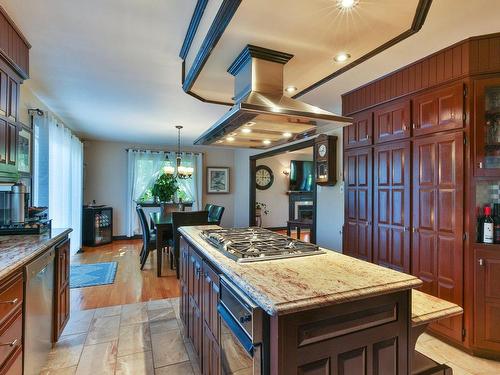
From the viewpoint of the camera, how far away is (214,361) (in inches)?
61.4

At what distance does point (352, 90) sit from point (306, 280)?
2.76 metres

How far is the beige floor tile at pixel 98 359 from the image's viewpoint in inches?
80.7

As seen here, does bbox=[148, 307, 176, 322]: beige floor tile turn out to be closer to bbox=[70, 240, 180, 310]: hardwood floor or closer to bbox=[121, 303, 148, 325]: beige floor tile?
bbox=[121, 303, 148, 325]: beige floor tile

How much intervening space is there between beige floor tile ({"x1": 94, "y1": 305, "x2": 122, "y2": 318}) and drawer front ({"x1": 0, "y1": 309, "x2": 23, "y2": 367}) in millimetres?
1425

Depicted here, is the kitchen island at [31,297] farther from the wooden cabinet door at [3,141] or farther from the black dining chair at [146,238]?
the black dining chair at [146,238]

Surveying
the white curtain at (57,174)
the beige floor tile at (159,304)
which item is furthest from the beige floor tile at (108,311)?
the white curtain at (57,174)

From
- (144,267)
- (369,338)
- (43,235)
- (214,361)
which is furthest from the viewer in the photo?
(144,267)

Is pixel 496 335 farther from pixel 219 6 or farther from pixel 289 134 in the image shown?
pixel 219 6

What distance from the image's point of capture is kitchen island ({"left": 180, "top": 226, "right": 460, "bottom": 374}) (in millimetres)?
1015

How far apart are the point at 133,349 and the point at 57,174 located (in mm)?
3067

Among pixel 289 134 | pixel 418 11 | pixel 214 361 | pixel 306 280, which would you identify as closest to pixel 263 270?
pixel 306 280

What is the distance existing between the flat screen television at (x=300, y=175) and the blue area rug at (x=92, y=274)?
5526 millimetres

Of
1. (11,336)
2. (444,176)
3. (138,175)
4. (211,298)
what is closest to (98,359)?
(11,336)

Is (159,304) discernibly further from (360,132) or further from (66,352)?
(360,132)
